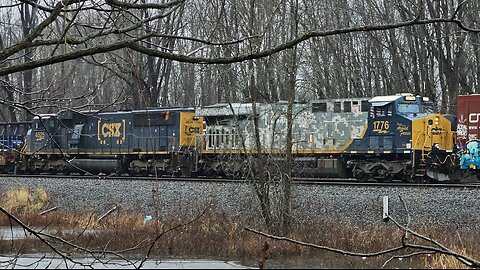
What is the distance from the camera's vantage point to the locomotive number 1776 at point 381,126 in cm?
2297

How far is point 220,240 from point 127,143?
Answer: 1869 centimetres

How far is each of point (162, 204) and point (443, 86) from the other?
18052 mm

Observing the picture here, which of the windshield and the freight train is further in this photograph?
the windshield

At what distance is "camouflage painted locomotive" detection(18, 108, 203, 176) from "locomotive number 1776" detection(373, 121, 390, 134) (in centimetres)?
765

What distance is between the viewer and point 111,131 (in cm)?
3036

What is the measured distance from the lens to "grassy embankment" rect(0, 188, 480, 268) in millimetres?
9945

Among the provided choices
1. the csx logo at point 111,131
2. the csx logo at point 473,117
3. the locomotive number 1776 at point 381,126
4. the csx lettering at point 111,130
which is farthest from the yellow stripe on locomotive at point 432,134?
the csx lettering at point 111,130

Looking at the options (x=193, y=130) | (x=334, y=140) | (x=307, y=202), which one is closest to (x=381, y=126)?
(x=334, y=140)

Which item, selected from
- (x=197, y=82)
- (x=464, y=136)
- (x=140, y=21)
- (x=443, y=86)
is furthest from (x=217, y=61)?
(x=197, y=82)

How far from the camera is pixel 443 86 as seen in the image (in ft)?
98.3

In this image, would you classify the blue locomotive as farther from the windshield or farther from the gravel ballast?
the windshield

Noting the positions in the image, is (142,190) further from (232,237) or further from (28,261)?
(28,261)

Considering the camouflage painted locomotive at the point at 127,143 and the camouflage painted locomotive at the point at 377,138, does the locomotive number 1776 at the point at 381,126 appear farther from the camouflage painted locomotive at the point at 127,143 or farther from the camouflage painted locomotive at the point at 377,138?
the camouflage painted locomotive at the point at 127,143

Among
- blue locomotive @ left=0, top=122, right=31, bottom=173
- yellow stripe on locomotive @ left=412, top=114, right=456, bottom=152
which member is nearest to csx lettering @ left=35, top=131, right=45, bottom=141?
blue locomotive @ left=0, top=122, right=31, bottom=173
